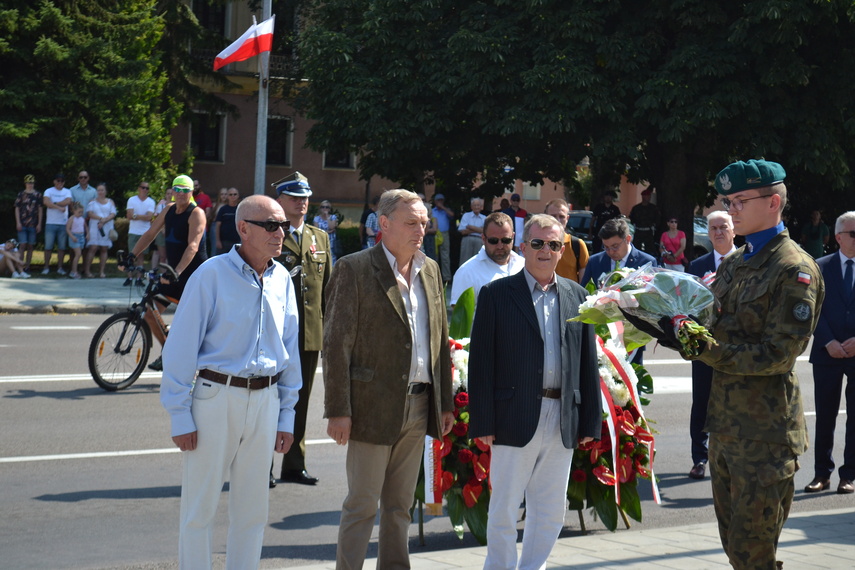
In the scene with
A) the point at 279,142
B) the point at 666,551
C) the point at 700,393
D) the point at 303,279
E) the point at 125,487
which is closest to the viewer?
the point at 666,551

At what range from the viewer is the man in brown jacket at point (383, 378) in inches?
210

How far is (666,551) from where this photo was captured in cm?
621

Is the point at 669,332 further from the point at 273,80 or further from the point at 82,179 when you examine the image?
the point at 273,80

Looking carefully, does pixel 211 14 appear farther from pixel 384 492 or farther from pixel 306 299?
pixel 384 492

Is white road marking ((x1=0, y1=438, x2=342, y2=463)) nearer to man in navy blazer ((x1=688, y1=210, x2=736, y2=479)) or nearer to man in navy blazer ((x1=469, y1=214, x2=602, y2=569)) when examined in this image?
man in navy blazer ((x1=469, y1=214, x2=602, y2=569))

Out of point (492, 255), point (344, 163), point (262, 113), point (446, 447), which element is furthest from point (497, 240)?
point (344, 163)

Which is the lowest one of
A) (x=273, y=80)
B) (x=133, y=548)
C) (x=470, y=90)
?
(x=133, y=548)

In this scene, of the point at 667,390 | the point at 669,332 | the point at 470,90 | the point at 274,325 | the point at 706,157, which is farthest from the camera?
the point at 706,157

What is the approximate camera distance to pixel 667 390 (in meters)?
12.8

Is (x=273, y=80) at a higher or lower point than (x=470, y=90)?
higher

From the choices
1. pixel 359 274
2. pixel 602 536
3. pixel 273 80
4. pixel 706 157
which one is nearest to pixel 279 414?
pixel 359 274

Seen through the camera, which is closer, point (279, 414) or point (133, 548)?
point (279, 414)

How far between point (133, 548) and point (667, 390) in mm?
7775

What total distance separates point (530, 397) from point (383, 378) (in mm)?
756
